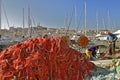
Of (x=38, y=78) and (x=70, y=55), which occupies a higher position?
(x=70, y=55)

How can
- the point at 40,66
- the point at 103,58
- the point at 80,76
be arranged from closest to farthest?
1. the point at 40,66
2. the point at 80,76
3. the point at 103,58

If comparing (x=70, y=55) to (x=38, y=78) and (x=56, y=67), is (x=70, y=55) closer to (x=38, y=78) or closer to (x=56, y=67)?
(x=56, y=67)

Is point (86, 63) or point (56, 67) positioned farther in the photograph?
point (86, 63)

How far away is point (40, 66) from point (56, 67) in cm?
44

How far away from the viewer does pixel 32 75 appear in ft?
26.5

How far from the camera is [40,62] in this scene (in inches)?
317

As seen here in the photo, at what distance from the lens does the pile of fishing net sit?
8086 mm

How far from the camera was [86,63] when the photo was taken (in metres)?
8.85

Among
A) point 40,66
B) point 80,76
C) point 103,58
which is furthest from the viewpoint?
point 103,58

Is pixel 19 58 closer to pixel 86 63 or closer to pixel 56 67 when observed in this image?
pixel 56 67

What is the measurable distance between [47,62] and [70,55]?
0.64m

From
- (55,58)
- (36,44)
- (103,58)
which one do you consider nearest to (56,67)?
(55,58)

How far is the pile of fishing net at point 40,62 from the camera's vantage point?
318 inches

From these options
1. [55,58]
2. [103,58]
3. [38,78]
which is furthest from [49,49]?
[103,58]
